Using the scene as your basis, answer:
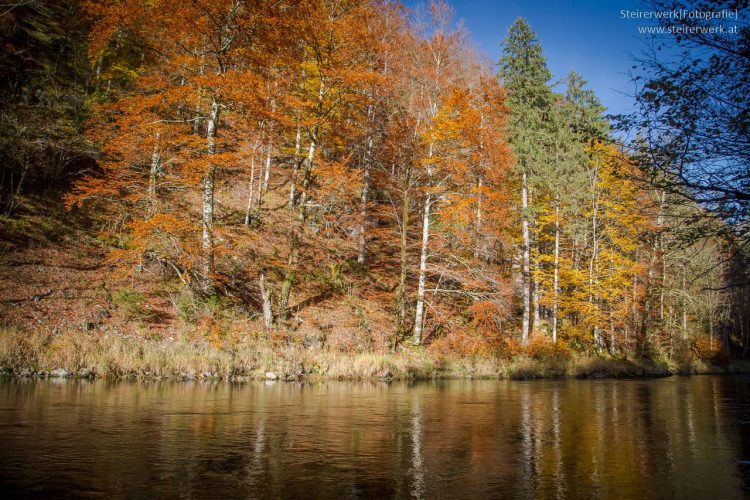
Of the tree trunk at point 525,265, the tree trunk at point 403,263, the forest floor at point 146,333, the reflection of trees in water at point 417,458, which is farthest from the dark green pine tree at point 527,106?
the reflection of trees in water at point 417,458

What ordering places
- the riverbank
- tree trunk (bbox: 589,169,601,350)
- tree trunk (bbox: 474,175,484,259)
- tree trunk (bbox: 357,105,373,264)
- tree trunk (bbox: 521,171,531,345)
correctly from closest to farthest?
1. the riverbank
2. tree trunk (bbox: 474,175,484,259)
3. tree trunk (bbox: 521,171,531,345)
4. tree trunk (bbox: 357,105,373,264)
5. tree trunk (bbox: 589,169,601,350)

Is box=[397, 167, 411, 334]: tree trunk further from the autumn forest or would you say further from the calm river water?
the calm river water

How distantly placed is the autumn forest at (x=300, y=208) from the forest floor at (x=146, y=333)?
9cm

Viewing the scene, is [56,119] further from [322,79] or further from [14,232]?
[322,79]

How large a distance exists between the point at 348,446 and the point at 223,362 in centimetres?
1059

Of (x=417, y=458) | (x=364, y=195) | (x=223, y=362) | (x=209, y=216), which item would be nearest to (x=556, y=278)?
(x=364, y=195)

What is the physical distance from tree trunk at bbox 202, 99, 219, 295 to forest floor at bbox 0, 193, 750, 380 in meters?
1.34

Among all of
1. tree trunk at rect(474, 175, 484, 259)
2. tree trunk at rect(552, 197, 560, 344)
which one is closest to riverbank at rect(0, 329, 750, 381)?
tree trunk at rect(552, 197, 560, 344)

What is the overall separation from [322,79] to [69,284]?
13.7 meters

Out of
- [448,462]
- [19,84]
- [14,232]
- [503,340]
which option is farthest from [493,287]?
[19,84]

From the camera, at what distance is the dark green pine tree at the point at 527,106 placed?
2934 cm

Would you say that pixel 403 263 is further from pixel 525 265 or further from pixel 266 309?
pixel 525 265

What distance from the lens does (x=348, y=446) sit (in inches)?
299

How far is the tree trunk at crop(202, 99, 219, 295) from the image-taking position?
2033 cm
